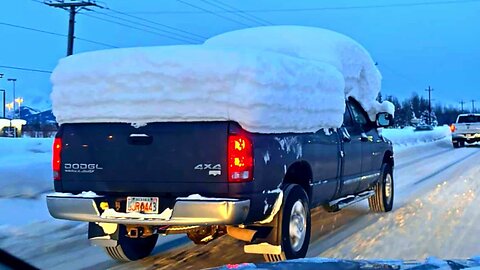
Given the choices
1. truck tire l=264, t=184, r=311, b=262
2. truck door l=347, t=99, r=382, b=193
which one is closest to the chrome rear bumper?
truck tire l=264, t=184, r=311, b=262

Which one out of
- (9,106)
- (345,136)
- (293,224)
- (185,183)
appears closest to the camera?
(185,183)

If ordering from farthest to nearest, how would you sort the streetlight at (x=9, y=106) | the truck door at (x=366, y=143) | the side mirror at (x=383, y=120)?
the streetlight at (x=9, y=106)
the side mirror at (x=383, y=120)
the truck door at (x=366, y=143)

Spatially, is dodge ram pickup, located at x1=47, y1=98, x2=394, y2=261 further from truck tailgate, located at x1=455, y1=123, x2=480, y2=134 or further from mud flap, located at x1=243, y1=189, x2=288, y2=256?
truck tailgate, located at x1=455, y1=123, x2=480, y2=134

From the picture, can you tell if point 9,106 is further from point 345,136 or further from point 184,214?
point 184,214

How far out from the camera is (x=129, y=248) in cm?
654

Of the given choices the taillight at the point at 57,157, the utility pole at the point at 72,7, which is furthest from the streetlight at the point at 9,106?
the taillight at the point at 57,157

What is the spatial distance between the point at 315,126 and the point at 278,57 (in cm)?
112

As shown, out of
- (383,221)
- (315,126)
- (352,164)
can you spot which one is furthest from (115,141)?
(383,221)

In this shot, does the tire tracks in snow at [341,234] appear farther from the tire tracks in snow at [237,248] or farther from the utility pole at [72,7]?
the utility pole at [72,7]

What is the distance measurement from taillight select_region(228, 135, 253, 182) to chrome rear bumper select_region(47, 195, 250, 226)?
0.72ft

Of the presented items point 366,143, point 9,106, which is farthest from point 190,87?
point 9,106

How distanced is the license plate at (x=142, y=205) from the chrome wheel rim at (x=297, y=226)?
1.43 metres

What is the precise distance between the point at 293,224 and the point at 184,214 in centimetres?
138

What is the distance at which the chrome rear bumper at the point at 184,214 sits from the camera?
527 cm
